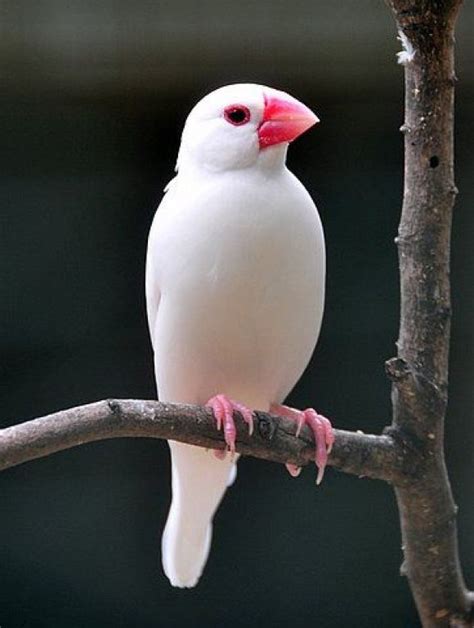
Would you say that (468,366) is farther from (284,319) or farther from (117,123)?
(284,319)

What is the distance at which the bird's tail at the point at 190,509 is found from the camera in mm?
1150

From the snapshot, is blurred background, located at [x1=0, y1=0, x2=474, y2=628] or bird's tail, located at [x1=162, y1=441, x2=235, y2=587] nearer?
bird's tail, located at [x1=162, y1=441, x2=235, y2=587]

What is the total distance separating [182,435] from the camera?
35.3 inches

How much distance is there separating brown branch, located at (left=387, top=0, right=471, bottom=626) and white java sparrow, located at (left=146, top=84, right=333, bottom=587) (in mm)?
78

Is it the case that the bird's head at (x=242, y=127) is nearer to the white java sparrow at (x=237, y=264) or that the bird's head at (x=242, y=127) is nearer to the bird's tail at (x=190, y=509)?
the white java sparrow at (x=237, y=264)

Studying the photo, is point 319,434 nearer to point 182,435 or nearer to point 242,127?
point 182,435

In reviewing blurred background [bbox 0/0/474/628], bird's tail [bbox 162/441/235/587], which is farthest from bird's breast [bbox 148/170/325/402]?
blurred background [bbox 0/0/474/628]

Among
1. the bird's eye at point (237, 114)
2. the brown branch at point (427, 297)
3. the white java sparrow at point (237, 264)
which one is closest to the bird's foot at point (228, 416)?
the white java sparrow at point (237, 264)

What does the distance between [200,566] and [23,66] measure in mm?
732

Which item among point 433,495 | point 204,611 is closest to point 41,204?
point 204,611

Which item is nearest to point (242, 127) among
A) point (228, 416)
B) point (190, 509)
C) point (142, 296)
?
point (228, 416)

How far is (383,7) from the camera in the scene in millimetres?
1670

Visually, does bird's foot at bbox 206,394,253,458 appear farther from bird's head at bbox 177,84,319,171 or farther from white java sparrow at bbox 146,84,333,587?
bird's head at bbox 177,84,319,171

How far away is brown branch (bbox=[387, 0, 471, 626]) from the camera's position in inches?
36.7
